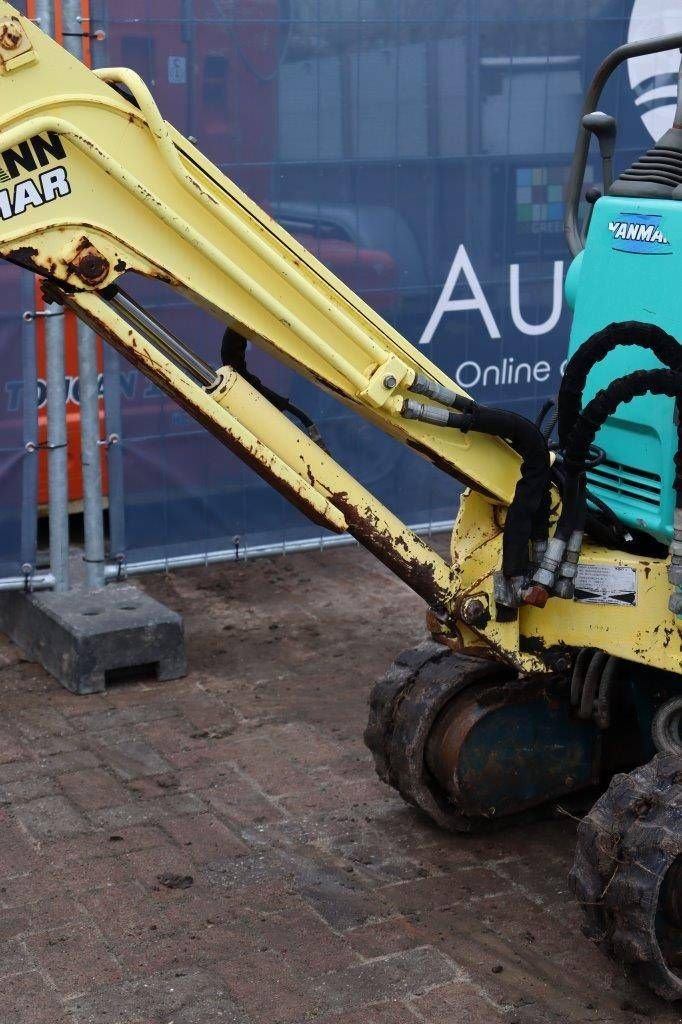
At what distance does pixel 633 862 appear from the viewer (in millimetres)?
4062

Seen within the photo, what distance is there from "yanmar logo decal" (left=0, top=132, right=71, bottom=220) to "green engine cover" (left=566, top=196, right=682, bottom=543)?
5.18 ft

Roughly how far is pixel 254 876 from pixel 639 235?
2.27 metres

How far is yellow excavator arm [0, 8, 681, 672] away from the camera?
395 cm

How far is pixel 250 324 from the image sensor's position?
420 cm

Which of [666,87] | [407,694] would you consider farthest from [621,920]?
[666,87]

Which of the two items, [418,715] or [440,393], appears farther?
[418,715]

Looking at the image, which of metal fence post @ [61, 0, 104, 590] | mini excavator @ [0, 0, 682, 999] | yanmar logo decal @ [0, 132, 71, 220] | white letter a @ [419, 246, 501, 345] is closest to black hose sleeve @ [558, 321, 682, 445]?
mini excavator @ [0, 0, 682, 999]

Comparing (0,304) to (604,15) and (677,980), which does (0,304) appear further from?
(677,980)

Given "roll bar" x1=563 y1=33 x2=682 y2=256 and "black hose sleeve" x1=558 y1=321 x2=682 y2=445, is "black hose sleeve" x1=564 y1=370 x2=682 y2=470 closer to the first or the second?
"black hose sleeve" x1=558 y1=321 x2=682 y2=445

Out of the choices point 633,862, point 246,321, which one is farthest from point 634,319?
point 633,862

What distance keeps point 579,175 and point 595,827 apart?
2.09 m

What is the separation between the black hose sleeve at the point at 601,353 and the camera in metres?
4.04

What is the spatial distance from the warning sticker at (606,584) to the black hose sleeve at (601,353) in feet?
1.45

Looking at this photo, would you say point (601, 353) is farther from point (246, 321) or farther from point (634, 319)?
point (246, 321)
